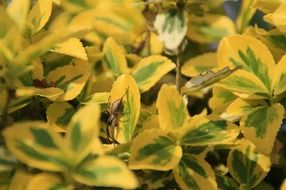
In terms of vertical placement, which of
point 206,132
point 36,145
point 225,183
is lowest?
point 225,183

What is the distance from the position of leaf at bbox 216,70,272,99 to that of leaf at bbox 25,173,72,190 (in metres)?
0.30

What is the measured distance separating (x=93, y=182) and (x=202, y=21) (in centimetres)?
63

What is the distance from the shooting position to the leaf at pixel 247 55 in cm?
85

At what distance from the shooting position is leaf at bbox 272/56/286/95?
2.71ft

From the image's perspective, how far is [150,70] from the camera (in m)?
0.93

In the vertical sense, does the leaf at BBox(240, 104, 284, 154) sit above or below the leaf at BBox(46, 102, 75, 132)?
below

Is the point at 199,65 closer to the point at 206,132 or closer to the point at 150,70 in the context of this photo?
the point at 150,70

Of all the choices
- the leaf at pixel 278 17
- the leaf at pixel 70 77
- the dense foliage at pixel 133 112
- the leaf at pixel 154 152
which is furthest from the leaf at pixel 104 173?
the leaf at pixel 278 17

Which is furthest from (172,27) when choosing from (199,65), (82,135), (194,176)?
(82,135)

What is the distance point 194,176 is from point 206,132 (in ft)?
0.20

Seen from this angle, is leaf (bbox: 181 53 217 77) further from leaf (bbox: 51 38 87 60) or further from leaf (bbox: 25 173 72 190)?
leaf (bbox: 25 173 72 190)

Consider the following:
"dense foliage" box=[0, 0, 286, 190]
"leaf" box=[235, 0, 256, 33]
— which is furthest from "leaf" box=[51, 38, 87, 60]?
"leaf" box=[235, 0, 256, 33]

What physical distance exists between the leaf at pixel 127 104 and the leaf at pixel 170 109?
0.03 m

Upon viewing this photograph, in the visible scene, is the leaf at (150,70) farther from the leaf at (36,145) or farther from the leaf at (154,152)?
the leaf at (36,145)
